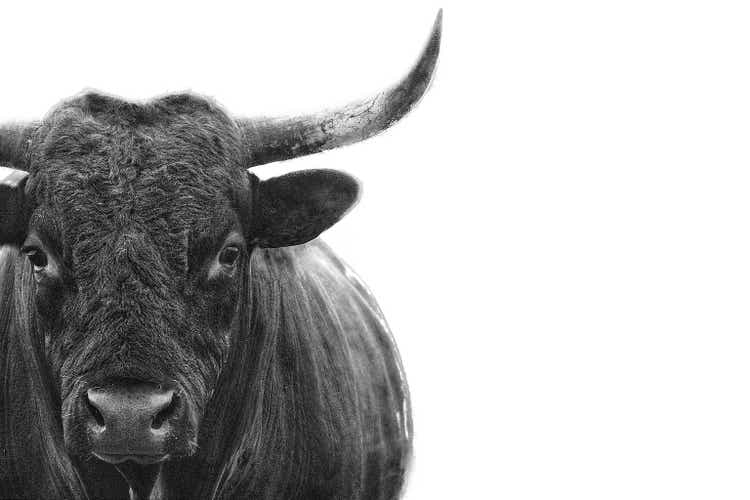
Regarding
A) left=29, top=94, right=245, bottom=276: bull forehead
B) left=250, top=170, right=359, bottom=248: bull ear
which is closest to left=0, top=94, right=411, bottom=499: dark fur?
left=29, top=94, right=245, bottom=276: bull forehead

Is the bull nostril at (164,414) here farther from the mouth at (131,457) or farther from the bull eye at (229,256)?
the bull eye at (229,256)

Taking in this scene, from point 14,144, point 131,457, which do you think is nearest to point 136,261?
point 131,457

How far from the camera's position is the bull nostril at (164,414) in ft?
21.2

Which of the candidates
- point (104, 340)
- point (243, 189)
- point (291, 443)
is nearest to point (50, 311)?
point (104, 340)

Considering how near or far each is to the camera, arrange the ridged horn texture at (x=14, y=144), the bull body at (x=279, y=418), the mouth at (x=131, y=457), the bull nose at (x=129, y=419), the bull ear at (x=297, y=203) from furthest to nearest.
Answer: the bull body at (x=279, y=418) < the bull ear at (x=297, y=203) < the ridged horn texture at (x=14, y=144) < the mouth at (x=131, y=457) < the bull nose at (x=129, y=419)

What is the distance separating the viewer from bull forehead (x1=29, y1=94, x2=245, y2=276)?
6.62 meters

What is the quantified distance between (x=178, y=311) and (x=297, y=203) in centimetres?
83

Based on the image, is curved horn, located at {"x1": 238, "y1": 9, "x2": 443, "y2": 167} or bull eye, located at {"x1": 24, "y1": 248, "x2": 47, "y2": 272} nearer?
bull eye, located at {"x1": 24, "y1": 248, "x2": 47, "y2": 272}

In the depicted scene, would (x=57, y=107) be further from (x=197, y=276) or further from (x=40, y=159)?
(x=197, y=276)

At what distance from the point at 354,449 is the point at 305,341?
0.56 metres

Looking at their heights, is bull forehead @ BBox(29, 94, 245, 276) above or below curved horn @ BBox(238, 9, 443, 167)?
below

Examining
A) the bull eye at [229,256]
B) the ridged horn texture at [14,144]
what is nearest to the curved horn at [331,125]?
the bull eye at [229,256]

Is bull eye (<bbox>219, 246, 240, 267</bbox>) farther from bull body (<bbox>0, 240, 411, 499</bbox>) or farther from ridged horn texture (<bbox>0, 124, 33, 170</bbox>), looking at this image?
ridged horn texture (<bbox>0, 124, 33, 170</bbox>)

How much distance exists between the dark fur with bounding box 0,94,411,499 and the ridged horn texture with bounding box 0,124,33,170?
62mm
